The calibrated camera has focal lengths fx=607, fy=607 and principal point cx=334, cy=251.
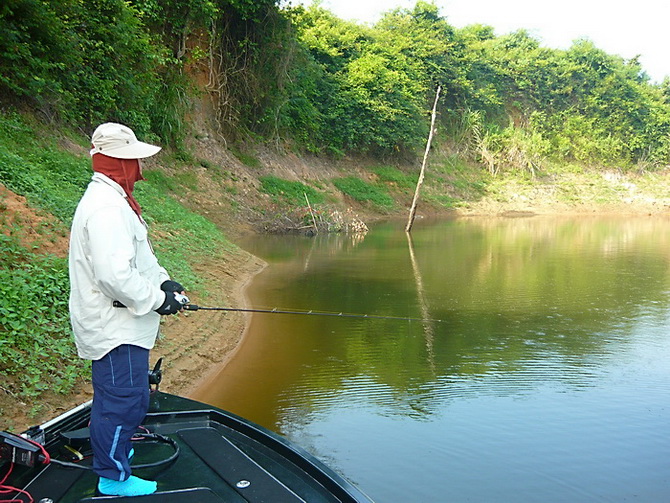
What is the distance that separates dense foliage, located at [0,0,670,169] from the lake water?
5547 millimetres

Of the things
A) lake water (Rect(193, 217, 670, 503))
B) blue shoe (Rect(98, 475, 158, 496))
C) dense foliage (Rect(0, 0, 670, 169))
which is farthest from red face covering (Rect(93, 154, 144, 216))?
dense foliage (Rect(0, 0, 670, 169))

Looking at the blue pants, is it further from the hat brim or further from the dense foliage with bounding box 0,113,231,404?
the dense foliage with bounding box 0,113,231,404

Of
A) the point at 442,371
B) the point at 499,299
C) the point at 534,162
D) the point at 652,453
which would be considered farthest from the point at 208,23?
the point at 534,162

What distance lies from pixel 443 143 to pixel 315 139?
375 inches

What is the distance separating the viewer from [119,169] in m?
2.66

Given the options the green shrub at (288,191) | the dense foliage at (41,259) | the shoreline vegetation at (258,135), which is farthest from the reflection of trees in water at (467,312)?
the green shrub at (288,191)

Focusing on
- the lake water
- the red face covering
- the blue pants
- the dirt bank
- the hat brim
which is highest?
the hat brim

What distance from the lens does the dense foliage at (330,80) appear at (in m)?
11.9

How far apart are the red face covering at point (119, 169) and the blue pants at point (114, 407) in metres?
0.67

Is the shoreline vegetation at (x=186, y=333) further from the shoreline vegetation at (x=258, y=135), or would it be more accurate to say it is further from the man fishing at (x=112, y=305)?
the man fishing at (x=112, y=305)

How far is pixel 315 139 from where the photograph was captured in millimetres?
24609

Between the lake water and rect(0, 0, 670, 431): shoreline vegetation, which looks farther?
rect(0, 0, 670, 431): shoreline vegetation

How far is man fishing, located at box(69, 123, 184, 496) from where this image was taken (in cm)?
246

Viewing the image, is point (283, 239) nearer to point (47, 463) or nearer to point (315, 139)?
point (315, 139)
